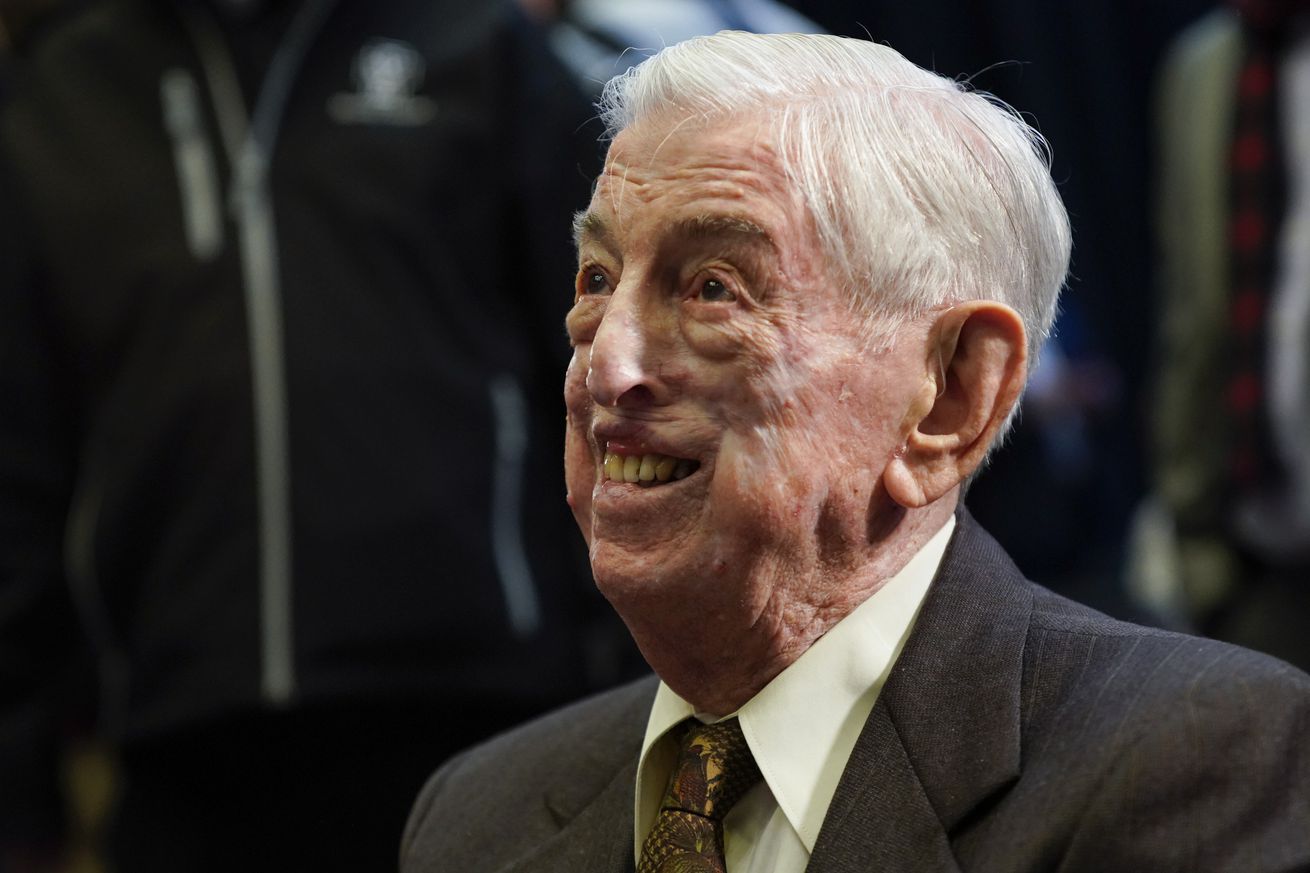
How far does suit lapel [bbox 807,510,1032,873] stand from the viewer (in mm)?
1604

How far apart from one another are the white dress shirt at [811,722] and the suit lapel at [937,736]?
0.04 m

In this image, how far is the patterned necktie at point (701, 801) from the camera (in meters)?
1.72

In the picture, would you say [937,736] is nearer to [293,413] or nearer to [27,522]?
[293,413]

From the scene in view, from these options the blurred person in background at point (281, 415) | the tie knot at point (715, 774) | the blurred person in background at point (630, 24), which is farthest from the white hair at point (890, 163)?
the blurred person in background at point (630, 24)

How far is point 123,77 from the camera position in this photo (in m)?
3.10

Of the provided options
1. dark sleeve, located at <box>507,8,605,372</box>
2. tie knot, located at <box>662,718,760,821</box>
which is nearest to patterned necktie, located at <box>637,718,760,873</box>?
tie knot, located at <box>662,718,760,821</box>

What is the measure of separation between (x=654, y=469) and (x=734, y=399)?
110 millimetres

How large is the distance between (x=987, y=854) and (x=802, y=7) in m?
3.52

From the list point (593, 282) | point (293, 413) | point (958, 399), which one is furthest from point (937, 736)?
point (293, 413)

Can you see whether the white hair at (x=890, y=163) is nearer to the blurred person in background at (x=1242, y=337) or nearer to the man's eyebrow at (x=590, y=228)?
the man's eyebrow at (x=590, y=228)

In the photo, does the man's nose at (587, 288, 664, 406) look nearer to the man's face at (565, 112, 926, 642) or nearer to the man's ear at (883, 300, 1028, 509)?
the man's face at (565, 112, 926, 642)

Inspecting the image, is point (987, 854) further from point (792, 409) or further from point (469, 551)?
point (469, 551)

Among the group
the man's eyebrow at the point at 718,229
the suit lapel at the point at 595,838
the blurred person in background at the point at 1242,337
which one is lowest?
the blurred person in background at the point at 1242,337

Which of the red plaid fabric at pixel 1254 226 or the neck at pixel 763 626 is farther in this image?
the red plaid fabric at pixel 1254 226
